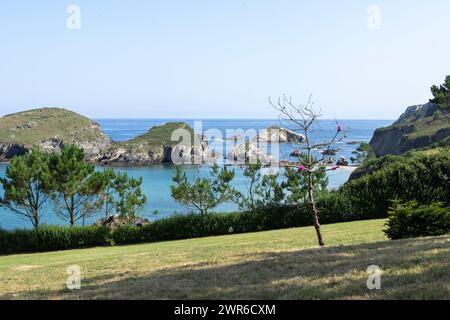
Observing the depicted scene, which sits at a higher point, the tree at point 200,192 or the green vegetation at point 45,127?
the green vegetation at point 45,127

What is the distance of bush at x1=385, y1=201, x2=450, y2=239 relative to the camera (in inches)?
579

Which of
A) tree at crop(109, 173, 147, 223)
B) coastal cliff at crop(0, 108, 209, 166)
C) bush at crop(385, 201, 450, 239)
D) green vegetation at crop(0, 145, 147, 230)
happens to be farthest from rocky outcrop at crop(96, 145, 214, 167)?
bush at crop(385, 201, 450, 239)

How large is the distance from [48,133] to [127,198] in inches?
5790

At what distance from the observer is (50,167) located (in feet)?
113

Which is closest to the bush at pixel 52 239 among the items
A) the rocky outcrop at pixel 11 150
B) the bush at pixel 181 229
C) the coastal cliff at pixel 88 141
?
the bush at pixel 181 229

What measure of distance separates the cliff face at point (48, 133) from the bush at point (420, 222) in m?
132

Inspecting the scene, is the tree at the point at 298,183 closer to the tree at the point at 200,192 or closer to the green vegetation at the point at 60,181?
the tree at the point at 200,192

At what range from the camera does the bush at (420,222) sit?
14.7 m

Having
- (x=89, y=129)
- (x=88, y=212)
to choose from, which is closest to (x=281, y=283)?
(x=88, y=212)

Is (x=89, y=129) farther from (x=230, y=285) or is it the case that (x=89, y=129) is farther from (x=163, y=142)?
(x=230, y=285)

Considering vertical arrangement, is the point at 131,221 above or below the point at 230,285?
below
